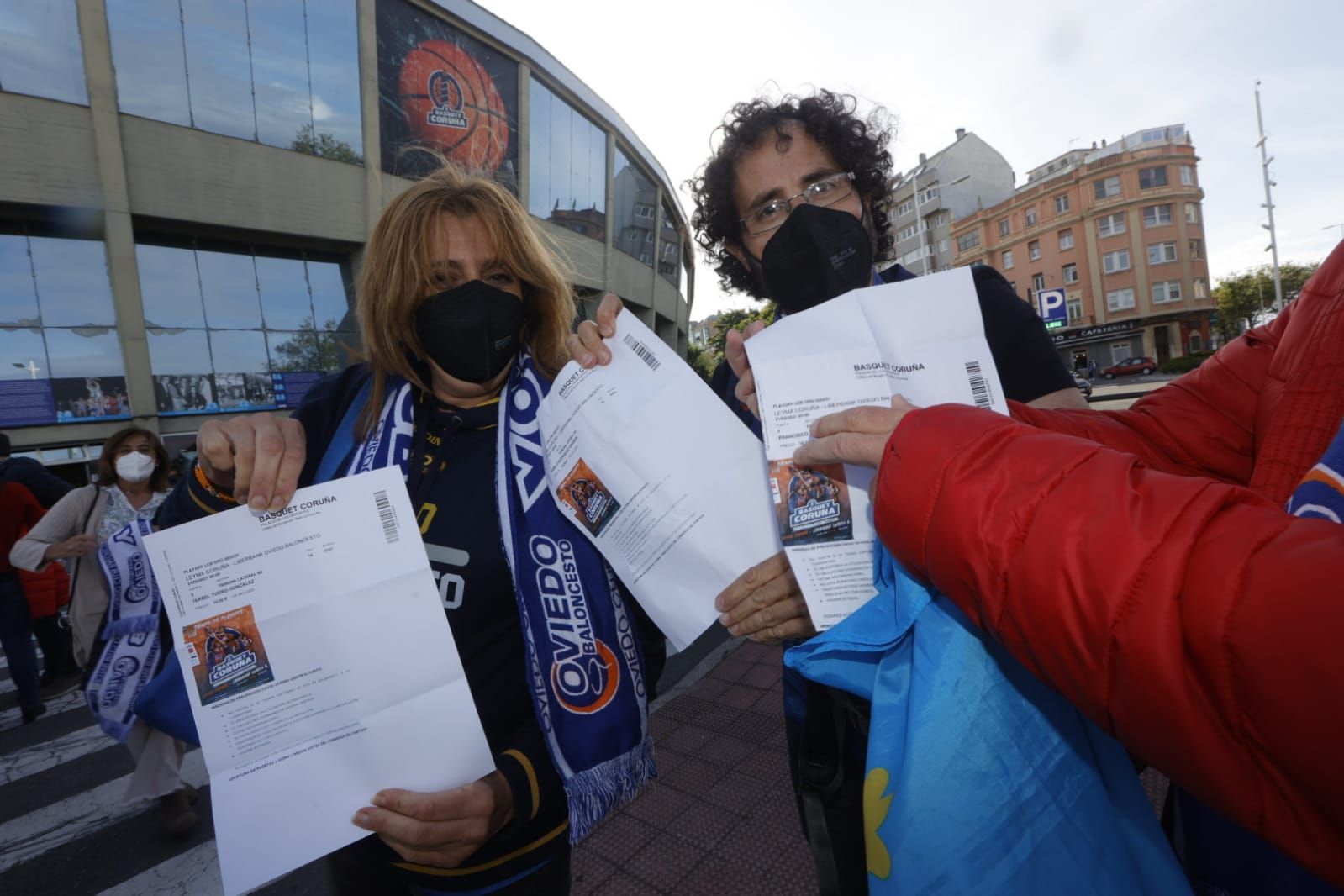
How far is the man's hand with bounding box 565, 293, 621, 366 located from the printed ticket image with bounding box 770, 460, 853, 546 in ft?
1.34

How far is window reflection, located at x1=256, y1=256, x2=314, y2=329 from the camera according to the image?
1673 cm

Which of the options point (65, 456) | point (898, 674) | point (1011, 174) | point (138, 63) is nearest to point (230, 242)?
point (138, 63)

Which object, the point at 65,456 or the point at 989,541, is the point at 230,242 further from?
the point at 989,541

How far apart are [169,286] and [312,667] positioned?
1902cm

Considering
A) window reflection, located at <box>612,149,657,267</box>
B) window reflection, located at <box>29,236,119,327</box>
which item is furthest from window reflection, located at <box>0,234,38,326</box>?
window reflection, located at <box>612,149,657,267</box>

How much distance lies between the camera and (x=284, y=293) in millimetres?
17047

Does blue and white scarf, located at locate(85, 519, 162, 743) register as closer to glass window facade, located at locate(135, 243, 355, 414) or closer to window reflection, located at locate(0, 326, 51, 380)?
glass window facade, located at locate(135, 243, 355, 414)

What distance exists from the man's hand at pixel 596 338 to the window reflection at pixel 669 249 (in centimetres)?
3346

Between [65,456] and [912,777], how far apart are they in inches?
810

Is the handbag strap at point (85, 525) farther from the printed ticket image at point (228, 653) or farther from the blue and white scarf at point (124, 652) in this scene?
the printed ticket image at point (228, 653)

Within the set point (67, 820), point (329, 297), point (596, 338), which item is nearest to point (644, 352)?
point (596, 338)

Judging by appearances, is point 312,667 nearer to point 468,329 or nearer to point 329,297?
point 468,329

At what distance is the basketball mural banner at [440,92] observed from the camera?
1716cm

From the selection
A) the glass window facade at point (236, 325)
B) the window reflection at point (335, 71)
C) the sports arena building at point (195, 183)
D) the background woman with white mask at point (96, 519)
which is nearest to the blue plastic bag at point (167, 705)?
the background woman with white mask at point (96, 519)
